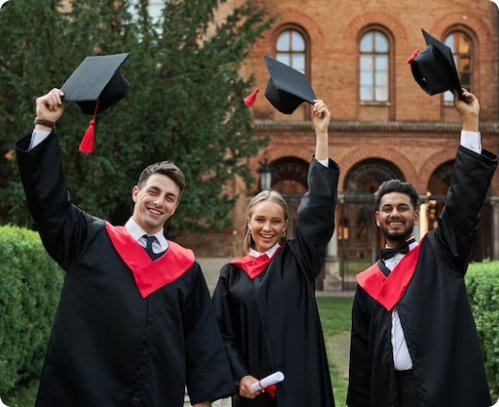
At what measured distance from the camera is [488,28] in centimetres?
2125

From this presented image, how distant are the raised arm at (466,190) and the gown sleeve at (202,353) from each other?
134 centimetres

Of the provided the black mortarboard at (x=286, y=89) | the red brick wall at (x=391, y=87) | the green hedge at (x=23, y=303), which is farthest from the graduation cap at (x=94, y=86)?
the red brick wall at (x=391, y=87)

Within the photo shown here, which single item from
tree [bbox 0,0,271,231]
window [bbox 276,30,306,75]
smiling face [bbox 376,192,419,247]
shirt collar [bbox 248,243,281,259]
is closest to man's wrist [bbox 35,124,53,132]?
shirt collar [bbox 248,243,281,259]

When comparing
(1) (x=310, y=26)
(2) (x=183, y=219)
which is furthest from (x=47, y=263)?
(1) (x=310, y=26)

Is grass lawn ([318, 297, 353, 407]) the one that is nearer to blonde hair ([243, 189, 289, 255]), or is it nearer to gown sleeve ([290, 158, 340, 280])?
blonde hair ([243, 189, 289, 255])

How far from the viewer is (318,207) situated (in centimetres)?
361

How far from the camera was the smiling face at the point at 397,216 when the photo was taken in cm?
372

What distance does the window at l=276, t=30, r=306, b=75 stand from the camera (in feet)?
69.5

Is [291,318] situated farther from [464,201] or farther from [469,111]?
[469,111]

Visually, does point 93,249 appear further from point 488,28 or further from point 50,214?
point 488,28

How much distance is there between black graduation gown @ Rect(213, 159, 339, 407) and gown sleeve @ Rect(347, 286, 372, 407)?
201mm

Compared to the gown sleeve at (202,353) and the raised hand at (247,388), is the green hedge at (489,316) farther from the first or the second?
the gown sleeve at (202,353)

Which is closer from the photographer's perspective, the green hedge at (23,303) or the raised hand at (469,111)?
the raised hand at (469,111)

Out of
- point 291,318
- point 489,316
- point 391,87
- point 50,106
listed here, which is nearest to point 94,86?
point 50,106
